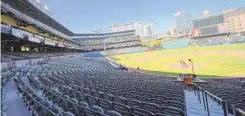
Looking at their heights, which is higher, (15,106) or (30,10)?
(30,10)

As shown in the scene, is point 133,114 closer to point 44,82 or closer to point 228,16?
point 44,82

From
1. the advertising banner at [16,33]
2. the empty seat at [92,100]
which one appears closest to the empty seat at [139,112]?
the empty seat at [92,100]

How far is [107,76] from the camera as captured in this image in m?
19.2

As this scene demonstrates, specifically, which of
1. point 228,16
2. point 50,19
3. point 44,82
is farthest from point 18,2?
point 228,16

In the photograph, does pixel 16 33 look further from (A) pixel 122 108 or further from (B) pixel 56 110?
(A) pixel 122 108

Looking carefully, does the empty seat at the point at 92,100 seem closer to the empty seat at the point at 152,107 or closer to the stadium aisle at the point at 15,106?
the empty seat at the point at 152,107

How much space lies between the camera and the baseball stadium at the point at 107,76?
732cm

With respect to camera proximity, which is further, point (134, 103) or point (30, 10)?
point (30, 10)

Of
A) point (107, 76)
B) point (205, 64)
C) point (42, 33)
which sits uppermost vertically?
point (42, 33)

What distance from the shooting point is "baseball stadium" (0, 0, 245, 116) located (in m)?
7.32

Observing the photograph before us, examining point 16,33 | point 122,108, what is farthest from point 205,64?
point 122,108

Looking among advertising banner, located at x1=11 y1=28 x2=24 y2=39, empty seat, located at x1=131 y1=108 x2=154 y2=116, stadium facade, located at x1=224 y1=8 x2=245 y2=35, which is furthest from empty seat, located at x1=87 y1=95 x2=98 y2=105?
stadium facade, located at x1=224 y1=8 x2=245 y2=35

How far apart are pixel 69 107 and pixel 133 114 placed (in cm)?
189

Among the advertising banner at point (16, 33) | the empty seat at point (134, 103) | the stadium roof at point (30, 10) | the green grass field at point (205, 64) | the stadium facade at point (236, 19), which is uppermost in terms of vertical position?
the stadium facade at point (236, 19)
